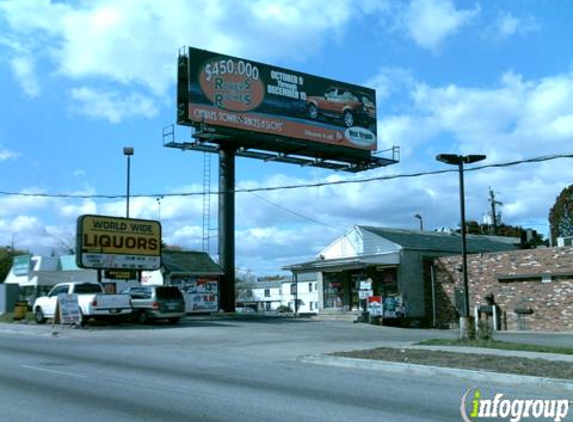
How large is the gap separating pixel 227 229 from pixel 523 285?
57.1ft

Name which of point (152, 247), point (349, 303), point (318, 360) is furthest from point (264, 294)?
point (318, 360)

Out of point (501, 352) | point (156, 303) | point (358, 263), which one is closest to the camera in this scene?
point (501, 352)

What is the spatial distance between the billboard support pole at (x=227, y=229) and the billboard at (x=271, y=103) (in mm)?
2350

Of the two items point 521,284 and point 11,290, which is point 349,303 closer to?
→ point 521,284

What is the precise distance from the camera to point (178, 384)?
11688 mm

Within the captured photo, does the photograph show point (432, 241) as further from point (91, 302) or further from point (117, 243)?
point (91, 302)

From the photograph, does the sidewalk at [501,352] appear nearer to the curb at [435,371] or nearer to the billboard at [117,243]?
the curb at [435,371]

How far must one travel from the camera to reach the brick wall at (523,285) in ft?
100

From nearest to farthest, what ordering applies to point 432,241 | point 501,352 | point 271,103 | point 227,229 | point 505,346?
point 501,352 < point 505,346 < point 227,229 < point 432,241 < point 271,103

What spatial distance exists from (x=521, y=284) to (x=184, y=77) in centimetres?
2219

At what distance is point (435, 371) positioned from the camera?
13.5 m

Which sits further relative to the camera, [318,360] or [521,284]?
[521,284]

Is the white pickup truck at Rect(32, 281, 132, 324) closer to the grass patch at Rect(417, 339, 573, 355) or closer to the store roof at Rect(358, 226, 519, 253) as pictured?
the grass patch at Rect(417, 339, 573, 355)

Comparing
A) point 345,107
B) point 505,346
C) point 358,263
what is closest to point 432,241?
point 358,263
